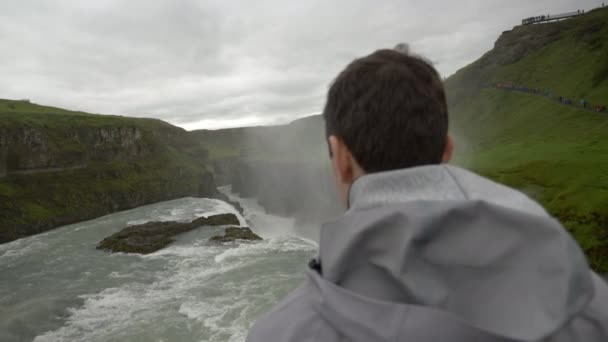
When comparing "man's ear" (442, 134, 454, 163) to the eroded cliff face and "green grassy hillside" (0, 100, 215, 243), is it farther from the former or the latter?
the eroded cliff face

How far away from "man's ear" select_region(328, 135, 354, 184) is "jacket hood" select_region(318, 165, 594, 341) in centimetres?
37

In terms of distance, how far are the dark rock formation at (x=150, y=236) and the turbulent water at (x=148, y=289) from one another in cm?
107

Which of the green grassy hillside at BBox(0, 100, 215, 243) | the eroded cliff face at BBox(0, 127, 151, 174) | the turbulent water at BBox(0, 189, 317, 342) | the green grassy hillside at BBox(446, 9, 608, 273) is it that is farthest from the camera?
the eroded cliff face at BBox(0, 127, 151, 174)

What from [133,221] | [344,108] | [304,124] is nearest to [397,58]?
[344,108]

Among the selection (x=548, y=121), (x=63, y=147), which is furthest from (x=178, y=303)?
(x=548, y=121)

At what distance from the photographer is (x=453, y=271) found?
1138 millimetres

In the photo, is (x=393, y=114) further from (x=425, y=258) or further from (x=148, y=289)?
(x=148, y=289)

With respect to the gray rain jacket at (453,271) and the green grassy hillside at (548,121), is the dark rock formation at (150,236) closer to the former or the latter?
the green grassy hillside at (548,121)

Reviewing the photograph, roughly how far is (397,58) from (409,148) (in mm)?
455

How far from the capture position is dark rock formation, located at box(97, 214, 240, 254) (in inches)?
1143

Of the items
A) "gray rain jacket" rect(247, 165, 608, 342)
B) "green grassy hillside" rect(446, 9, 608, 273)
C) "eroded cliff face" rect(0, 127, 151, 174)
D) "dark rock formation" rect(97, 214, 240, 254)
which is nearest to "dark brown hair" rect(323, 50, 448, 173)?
"gray rain jacket" rect(247, 165, 608, 342)

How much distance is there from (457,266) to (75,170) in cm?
6852

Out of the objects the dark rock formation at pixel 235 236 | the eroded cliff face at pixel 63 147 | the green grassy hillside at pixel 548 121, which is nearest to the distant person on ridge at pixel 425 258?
the green grassy hillside at pixel 548 121

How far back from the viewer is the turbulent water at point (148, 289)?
595 inches
